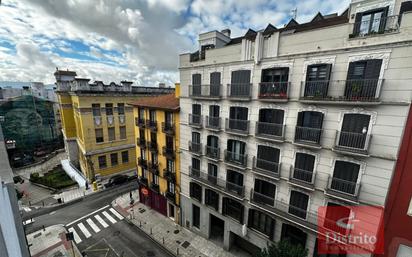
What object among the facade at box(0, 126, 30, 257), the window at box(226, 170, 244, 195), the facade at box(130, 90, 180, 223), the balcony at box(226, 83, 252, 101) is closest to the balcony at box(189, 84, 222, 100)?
the balcony at box(226, 83, 252, 101)

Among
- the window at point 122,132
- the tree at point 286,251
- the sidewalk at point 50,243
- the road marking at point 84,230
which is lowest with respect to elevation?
the sidewalk at point 50,243

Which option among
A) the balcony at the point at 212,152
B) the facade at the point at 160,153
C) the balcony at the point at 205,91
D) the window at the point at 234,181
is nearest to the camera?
the balcony at the point at 205,91

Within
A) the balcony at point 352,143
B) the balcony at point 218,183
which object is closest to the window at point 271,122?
the balcony at point 352,143

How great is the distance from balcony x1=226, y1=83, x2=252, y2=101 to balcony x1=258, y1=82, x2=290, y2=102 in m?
0.96

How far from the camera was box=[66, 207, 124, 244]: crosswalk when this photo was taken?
22.0 meters

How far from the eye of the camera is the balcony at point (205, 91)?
16297 mm

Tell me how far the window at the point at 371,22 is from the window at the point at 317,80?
235cm

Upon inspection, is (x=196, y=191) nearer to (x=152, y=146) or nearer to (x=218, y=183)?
(x=218, y=183)

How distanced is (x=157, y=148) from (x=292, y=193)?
1657cm

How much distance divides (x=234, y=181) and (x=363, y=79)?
12562 millimetres

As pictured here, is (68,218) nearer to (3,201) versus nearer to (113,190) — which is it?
(113,190)

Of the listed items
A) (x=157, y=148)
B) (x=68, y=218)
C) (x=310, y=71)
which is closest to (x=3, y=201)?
(x=310, y=71)

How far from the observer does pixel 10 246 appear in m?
3.79

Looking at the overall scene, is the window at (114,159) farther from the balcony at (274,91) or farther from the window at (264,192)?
the balcony at (274,91)
